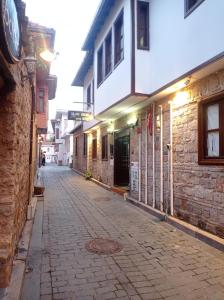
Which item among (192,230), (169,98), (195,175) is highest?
(169,98)

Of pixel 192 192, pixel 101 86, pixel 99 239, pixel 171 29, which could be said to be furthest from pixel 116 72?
pixel 99 239

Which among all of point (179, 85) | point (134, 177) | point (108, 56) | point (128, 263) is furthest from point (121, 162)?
point (128, 263)

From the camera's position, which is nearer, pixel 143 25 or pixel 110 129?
pixel 143 25

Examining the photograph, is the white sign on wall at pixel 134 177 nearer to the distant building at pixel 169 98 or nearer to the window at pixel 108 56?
the distant building at pixel 169 98

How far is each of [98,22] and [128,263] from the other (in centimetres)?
969

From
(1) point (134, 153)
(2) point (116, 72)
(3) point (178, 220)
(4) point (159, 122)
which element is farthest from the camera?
(1) point (134, 153)

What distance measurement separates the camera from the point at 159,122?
8211 millimetres

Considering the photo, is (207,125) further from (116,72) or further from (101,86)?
(101,86)

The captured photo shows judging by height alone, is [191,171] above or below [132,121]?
below

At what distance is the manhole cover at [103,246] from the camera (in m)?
5.18

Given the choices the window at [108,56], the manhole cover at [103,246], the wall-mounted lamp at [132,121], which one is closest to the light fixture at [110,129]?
the wall-mounted lamp at [132,121]

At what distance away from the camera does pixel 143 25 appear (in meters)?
8.38

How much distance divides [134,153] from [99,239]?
492 cm

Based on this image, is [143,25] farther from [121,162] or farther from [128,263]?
[128,263]
